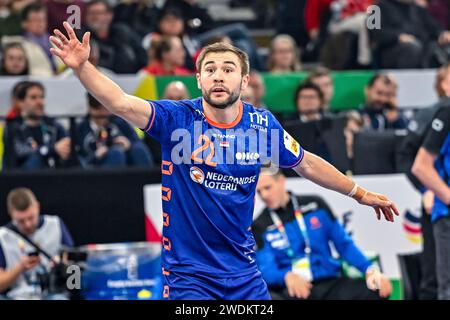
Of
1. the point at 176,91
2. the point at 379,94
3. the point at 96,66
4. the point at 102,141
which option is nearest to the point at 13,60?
the point at 96,66

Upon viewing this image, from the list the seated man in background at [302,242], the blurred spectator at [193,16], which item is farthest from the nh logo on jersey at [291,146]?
the blurred spectator at [193,16]

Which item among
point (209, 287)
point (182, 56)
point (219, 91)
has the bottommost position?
point (209, 287)

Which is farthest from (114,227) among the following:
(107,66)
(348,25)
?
(348,25)

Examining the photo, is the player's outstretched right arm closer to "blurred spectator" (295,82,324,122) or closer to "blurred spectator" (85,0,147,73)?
"blurred spectator" (295,82,324,122)

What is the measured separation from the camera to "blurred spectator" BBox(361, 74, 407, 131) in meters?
11.4

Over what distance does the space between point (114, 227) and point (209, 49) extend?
4345mm

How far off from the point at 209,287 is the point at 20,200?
3.53m

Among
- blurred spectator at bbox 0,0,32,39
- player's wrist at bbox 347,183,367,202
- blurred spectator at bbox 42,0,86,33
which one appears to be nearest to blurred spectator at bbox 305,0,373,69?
blurred spectator at bbox 42,0,86,33

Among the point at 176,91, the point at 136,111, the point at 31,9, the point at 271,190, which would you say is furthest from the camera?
the point at 31,9

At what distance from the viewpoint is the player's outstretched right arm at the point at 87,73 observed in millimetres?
5285

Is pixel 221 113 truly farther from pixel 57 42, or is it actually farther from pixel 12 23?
pixel 12 23

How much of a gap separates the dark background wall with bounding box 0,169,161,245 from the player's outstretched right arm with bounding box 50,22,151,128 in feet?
14.1

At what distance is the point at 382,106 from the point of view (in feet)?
37.9

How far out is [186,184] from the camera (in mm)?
5910
